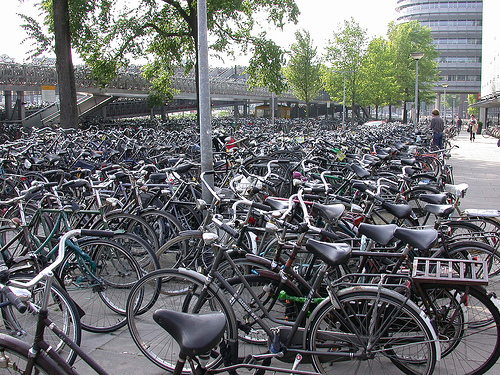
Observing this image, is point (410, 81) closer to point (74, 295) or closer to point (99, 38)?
point (99, 38)

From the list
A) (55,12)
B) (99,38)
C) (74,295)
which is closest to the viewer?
(74,295)

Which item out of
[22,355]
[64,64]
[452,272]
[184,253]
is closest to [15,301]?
[22,355]

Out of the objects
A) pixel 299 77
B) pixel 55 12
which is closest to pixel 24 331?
pixel 55 12

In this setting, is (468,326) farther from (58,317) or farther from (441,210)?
(58,317)

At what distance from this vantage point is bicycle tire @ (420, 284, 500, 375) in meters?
2.63

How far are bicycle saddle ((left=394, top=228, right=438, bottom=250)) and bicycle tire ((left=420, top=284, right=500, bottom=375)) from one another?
24 cm

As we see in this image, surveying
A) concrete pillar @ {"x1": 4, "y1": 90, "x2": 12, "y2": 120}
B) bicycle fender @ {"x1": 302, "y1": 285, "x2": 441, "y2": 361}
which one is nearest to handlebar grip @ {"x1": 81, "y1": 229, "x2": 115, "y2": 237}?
bicycle fender @ {"x1": 302, "y1": 285, "x2": 441, "y2": 361}

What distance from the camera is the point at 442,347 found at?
2900 millimetres

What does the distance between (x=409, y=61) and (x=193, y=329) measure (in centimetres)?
4220

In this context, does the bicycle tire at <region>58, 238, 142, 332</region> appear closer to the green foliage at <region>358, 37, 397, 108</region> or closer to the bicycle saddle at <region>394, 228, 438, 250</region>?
the bicycle saddle at <region>394, 228, 438, 250</region>

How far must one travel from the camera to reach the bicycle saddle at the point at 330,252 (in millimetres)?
2611

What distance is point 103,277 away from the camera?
11.9 ft

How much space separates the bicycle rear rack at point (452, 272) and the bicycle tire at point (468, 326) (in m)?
0.07

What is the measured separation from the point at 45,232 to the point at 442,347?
3.30 metres
